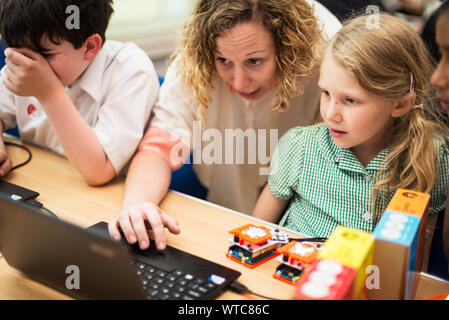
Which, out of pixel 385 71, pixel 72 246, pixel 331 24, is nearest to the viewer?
Answer: pixel 72 246

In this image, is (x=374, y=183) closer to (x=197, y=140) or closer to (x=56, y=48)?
(x=197, y=140)

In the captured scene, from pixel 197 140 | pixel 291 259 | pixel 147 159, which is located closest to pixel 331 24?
pixel 197 140

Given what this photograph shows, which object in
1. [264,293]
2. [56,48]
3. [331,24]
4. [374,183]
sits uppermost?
[331,24]

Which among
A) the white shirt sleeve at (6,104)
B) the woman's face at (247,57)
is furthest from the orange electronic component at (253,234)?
the white shirt sleeve at (6,104)

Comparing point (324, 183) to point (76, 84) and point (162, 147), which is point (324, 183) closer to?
point (162, 147)

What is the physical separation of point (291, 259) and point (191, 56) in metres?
0.61

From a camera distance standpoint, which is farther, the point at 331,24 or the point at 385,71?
the point at 331,24

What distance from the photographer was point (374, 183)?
1.07 m

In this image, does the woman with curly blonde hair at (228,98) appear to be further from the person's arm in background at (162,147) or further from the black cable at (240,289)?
the black cable at (240,289)

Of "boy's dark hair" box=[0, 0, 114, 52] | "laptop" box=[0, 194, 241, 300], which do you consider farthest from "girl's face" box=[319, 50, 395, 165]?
"boy's dark hair" box=[0, 0, 114, 52]

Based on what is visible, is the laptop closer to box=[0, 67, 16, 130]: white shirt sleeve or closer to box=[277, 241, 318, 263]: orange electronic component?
box=[277, 241, 318, 263]: orange electronic component

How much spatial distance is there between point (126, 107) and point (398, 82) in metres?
0.66

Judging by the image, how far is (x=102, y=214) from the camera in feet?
3.37

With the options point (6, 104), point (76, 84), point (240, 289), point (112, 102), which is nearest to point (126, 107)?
point (112, 102)
